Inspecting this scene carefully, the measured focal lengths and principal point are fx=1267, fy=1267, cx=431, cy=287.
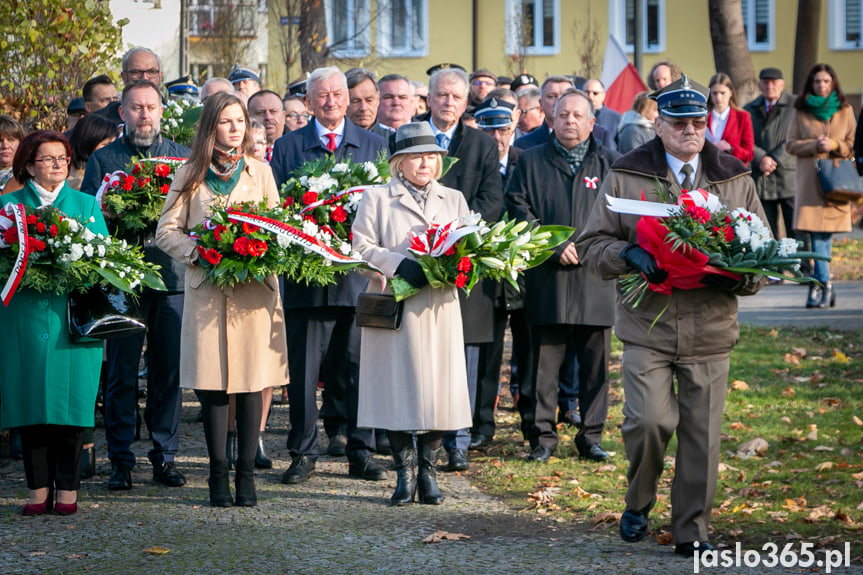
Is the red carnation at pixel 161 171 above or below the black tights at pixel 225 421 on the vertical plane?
above

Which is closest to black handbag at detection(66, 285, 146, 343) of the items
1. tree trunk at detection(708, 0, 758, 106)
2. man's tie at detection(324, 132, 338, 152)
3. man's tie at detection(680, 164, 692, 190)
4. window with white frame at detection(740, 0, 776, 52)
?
man's tie at detection(324, 132, 338, 152)

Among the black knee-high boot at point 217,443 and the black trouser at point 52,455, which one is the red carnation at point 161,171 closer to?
the black knee-high boot at point 217,443

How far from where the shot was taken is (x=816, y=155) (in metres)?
14.7

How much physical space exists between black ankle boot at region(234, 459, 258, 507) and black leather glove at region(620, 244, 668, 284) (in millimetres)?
2735

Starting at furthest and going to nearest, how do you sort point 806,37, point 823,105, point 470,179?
point 806,37, point 823,105, point 470,179

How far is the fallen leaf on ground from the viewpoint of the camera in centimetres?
698

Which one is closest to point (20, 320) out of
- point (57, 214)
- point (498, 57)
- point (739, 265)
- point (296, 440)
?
point (57, 214)

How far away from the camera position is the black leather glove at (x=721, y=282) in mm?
6527

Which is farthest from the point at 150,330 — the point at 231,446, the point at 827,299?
the point at 827,299

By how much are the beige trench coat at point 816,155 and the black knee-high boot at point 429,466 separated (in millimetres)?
8082

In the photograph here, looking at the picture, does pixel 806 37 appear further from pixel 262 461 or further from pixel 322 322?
pixel 262 461

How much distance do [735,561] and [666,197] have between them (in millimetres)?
1942

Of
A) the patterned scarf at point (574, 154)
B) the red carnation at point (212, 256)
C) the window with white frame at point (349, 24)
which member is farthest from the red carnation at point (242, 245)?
the window with white frame at point (349, 24)

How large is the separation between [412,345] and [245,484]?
1344mm
